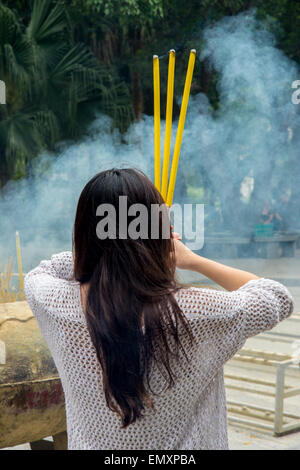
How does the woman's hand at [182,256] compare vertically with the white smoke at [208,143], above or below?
below

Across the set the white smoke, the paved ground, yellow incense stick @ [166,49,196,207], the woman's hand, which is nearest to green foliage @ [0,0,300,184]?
the white smoke

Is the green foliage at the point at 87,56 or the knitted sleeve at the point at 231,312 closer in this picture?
the knitted sleeve at the point at 231,312

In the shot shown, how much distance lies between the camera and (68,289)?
1.00 meters

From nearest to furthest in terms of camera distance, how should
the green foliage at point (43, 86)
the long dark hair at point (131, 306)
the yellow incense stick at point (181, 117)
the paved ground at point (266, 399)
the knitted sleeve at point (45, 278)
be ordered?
the long dark hair at point (131, 306) → the knitted sleeve at point (45, 278) → the yellow incense stick at point (181, 117) → the paved ground at point (266, 399) → the green foliage at point (43, 86)

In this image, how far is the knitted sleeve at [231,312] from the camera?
3.06 feet

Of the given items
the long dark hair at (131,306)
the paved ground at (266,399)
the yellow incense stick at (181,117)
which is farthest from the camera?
the paved ground at (266,399)

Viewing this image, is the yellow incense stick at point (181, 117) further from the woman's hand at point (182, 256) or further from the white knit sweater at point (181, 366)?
the white knit sweater at point (181, 366)

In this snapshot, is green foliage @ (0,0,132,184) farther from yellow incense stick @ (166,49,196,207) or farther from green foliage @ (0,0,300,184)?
yellow incense stick @ (166,49,196,207)

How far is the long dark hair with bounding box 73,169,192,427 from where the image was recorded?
915 mm

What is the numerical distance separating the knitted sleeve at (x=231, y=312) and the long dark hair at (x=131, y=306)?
29 mm

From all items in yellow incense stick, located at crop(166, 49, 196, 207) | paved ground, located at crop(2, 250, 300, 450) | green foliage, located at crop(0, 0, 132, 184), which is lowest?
paved ground, located at crop(2, 250, 300, 450)

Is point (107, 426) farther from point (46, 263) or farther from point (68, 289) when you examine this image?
point (46, 263)

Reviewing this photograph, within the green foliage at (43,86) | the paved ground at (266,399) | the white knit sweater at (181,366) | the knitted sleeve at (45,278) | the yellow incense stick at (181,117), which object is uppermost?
the green foliage at (43,86)

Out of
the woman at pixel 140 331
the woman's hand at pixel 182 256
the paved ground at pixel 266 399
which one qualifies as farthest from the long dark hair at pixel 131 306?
the paved ground at pixel 266 399
